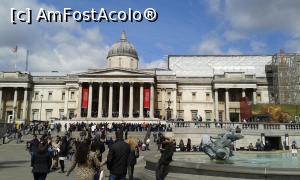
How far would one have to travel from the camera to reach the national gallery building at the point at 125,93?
202 feet

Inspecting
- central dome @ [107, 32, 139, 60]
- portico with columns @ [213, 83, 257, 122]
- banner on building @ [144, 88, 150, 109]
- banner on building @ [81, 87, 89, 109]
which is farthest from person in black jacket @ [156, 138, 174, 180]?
central dome @ [107, 32, 139, 60]

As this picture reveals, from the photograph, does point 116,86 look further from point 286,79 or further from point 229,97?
point 286,79

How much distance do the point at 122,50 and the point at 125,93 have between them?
10009mm

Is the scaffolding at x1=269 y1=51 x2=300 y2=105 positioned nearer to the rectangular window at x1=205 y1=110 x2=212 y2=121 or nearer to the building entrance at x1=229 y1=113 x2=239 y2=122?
the building entrance at x1=229 y1=113 x2=239 y2=122

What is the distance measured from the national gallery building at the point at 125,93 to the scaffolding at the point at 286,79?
12.7 ft

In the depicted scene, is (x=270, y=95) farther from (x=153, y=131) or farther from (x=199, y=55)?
(x=153, y=131)

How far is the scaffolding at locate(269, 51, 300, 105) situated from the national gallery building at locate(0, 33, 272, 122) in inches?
152

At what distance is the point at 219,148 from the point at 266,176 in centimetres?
473

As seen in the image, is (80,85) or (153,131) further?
(80,85)

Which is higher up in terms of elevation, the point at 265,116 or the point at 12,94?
the point at 12,94

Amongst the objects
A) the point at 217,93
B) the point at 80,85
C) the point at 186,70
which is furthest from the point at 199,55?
the point at 80,85

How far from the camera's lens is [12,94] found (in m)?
A: 70.4

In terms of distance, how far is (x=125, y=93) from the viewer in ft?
218

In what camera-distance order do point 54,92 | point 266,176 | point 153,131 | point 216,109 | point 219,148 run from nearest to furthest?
point 266,176, point 219,148, point 153,131, point 216,109, point 54,92
